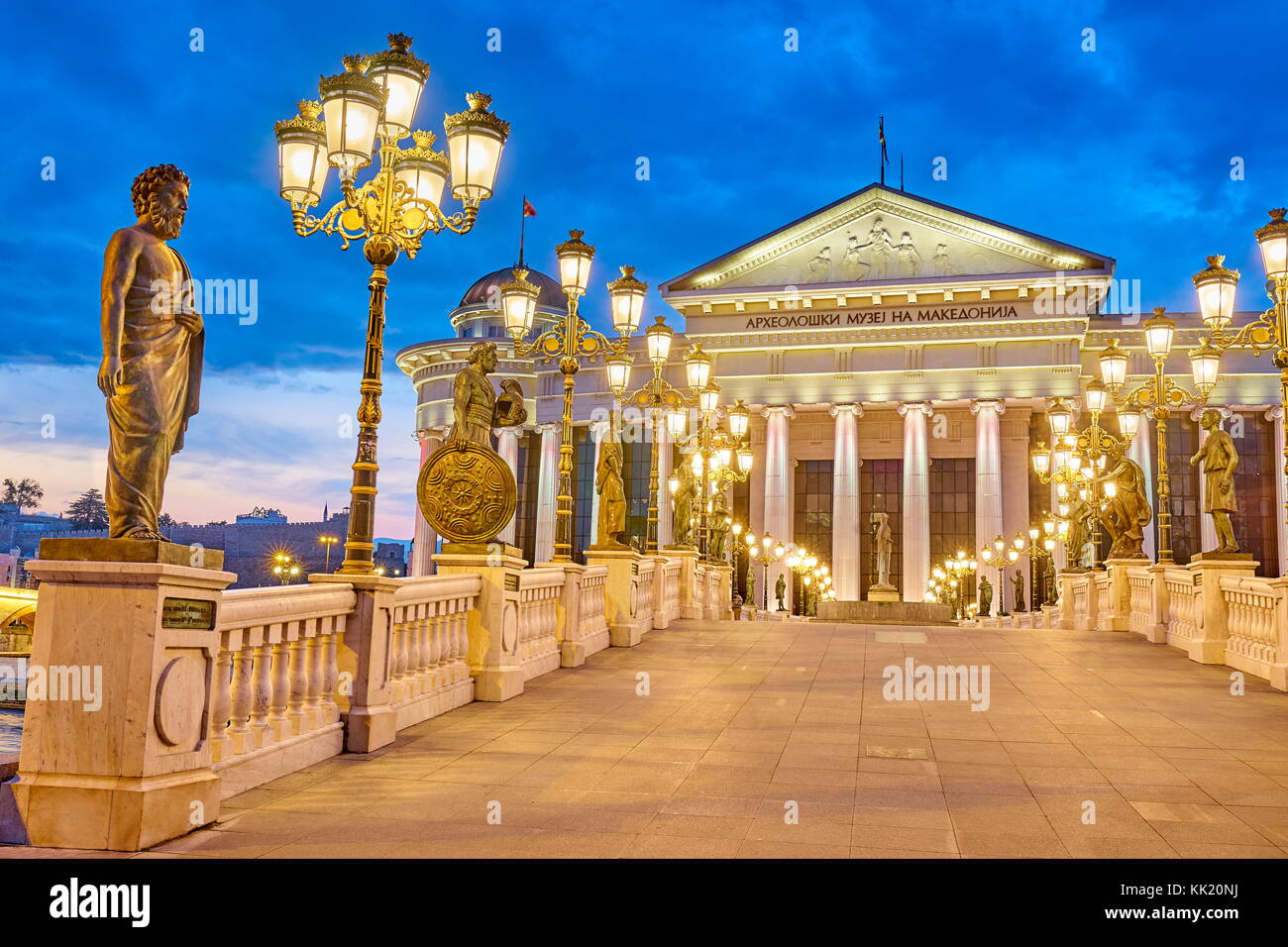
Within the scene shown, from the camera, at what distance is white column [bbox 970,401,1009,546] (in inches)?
1919

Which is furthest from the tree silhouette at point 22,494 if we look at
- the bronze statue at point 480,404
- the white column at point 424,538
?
the bronze statue at point 480,404

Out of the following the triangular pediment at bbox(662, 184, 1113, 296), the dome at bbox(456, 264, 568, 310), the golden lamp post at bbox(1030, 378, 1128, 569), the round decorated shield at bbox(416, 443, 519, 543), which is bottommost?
the round decorated shield at bbox(416, 443, 519, 543)

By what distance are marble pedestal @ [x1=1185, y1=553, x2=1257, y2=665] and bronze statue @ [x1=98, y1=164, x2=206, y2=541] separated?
15564 millimetres

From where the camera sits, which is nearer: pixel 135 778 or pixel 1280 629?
pixel 135 778

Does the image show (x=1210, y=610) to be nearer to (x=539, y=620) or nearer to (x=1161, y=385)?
(x=1161, y=385)

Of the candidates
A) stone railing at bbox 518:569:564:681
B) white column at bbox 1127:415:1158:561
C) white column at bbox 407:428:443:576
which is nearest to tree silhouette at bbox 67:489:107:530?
white column at bbox 407:428:443:576

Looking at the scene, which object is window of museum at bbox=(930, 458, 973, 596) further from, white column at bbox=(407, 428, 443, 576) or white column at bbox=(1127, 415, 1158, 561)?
white column at bbox=(407, 428, 443, 576)

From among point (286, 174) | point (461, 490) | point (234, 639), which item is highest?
point (286, 174)

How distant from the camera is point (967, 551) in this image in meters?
54.3

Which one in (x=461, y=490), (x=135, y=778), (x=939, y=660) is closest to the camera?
(x=135, y=778)
